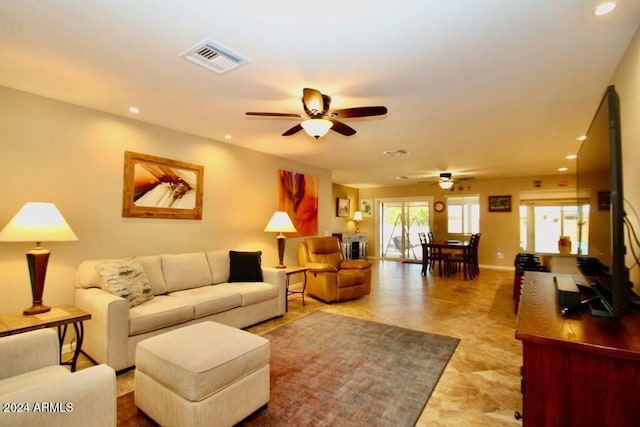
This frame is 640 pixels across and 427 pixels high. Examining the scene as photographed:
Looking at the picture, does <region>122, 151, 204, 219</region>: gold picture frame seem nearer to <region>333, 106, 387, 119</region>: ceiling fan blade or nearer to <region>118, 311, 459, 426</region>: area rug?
<region>118, 311, 459, 426</region>: area rug

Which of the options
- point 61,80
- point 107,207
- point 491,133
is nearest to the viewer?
point 61,80

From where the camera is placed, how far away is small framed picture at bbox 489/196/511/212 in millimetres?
7879

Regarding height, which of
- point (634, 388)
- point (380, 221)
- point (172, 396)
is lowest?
point (172, 396)

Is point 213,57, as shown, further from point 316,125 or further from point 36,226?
point 36,226

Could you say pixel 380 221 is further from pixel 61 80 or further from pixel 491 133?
pixel 61 80

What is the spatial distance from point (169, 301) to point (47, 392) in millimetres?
1941

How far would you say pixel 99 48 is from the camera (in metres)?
2.07

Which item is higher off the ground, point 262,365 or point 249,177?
point 249,177

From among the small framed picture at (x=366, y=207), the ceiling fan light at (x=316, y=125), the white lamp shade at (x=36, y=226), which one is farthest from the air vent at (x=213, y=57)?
the small framed picture at (x=366, y=207)

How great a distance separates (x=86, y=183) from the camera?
3.11 m

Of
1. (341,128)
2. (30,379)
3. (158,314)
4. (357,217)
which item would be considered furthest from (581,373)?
(357,217)

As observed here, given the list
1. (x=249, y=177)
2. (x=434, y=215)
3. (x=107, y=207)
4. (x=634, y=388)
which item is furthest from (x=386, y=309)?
(x=434, y=215)

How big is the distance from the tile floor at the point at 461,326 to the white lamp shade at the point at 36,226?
3.88 ft

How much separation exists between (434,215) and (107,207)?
26.6 feet
